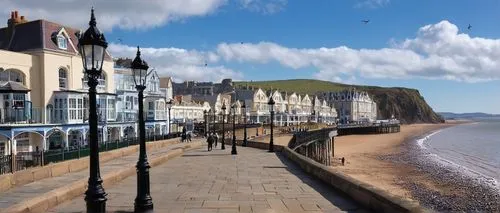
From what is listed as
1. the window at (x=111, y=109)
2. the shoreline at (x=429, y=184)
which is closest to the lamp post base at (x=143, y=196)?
the shoreline at (x=429, y=184)

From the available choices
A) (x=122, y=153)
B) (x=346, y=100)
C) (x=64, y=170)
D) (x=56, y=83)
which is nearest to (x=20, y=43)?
(x=56, y=83)

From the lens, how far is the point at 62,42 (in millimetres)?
39938

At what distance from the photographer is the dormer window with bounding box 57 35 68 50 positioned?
39.4 meters

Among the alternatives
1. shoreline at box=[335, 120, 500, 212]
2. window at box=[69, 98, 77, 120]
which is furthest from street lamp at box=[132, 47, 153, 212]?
window at box=[69, 98, 77, 120]

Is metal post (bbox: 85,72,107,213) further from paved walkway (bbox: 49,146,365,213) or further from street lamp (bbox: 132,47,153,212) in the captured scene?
paved walkway (bbox: 49,146,365,213)

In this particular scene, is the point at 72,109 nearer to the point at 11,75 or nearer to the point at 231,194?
the point at 11,75

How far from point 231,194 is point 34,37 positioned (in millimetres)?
32370

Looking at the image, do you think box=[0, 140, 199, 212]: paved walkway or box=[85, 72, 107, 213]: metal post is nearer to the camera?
box=[85, 72, 107, 213]: metal post

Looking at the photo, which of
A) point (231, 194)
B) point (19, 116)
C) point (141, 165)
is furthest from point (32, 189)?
point (19, 116)

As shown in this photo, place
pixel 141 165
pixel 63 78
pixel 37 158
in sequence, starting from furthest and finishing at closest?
pixel 63 78, pixel 37 158, pixel 141 165

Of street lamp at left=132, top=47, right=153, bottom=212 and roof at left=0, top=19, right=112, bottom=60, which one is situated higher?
roof at left=0, top=19, right=112, bottom=60

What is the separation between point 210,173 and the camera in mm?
17141

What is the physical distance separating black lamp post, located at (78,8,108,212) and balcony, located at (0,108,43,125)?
2882 cm

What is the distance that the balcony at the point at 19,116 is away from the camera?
111ft
